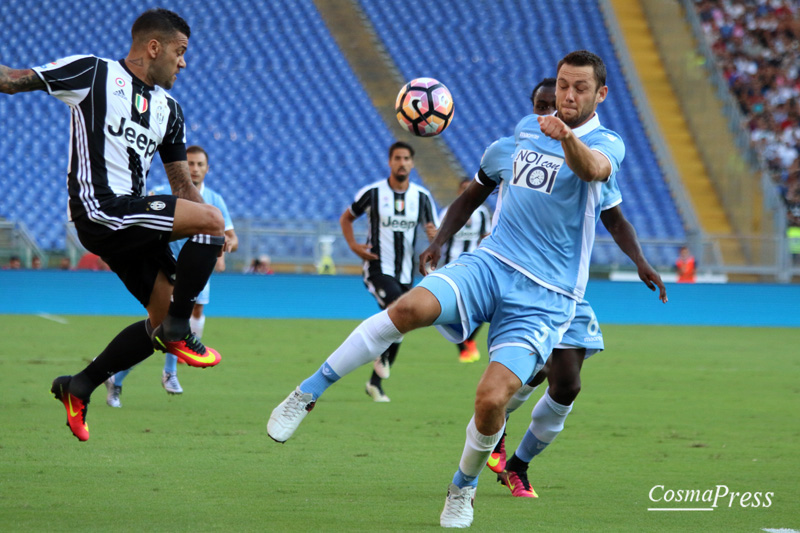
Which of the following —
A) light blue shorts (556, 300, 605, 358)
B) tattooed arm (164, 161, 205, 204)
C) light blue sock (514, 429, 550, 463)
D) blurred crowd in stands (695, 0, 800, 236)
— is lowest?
blurred crowd in stands (695, 0, 800, 236)

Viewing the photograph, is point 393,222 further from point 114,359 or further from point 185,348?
point 185,348

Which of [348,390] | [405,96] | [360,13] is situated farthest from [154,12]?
[360,13]

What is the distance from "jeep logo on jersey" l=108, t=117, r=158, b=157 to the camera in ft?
16.9

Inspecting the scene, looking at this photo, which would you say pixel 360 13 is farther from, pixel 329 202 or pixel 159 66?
pixel 159 66

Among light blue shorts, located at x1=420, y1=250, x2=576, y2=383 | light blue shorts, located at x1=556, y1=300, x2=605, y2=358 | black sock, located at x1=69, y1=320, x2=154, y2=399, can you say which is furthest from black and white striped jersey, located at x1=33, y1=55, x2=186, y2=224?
Answer: light blue shorts, located at x1=556, y1=300, x2=605, y2=358

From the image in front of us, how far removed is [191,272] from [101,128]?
2.73 feet

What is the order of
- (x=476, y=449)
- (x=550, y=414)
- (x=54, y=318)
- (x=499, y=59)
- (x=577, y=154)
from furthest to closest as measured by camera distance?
(x=499, y=59) < (x=54, y=318) < (x=550, y=414) < (x=476, y=449) < (x=577, y=154)

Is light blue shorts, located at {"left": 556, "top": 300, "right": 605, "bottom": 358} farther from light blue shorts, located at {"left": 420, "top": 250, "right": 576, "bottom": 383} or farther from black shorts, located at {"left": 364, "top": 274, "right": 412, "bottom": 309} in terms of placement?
black shorts, located at {"left": 364, "top": 274, "right": 412, "bottom": 309}

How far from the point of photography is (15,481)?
208 inches

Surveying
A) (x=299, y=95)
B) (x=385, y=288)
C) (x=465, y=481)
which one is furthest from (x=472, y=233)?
(x=299, y=95)

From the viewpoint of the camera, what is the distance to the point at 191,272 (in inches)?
211

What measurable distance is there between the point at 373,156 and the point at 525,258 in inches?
708

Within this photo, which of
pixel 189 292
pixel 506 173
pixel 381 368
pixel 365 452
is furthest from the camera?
pixel 381 368

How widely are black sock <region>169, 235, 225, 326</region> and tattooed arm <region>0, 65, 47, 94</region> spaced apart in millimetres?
1062
